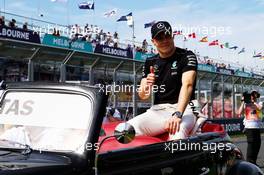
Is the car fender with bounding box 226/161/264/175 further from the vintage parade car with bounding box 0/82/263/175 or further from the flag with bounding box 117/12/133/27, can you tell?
the flag with bounding box 117/12/133/27

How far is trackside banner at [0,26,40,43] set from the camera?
16311 mm

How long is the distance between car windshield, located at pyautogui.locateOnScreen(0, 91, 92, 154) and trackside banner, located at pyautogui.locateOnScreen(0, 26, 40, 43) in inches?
514

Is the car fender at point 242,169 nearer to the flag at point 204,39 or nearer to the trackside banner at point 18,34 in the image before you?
the trackside banner at point 18,34

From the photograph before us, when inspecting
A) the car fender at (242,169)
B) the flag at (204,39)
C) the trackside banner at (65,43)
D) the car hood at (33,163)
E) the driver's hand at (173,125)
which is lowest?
the car fender at (242,169)

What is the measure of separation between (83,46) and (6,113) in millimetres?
16536

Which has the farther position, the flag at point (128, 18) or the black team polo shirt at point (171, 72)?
the flag at point (128, 18)

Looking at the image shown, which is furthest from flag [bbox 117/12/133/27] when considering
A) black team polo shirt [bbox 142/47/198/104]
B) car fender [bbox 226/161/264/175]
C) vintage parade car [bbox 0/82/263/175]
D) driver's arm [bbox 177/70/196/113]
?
vintage parade car [bbox 0/82/263/175]

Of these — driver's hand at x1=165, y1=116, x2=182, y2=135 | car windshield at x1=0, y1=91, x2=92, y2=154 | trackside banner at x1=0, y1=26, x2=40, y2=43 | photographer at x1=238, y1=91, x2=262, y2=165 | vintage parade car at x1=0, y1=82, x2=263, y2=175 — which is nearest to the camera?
vintage parade car at x1=0, y1=82, x2=263, y2=175

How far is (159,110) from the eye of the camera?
5.09m

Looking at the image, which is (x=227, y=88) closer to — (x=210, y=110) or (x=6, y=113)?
(x=210, y=110)

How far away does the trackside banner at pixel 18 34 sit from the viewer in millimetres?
16311

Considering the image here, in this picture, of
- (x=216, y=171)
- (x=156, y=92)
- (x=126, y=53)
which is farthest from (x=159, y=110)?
(x=126, y=53)

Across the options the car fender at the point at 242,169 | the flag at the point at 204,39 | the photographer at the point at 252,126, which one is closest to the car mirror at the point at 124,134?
the car fender at the point at 242,169

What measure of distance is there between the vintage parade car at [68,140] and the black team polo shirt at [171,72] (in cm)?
108
